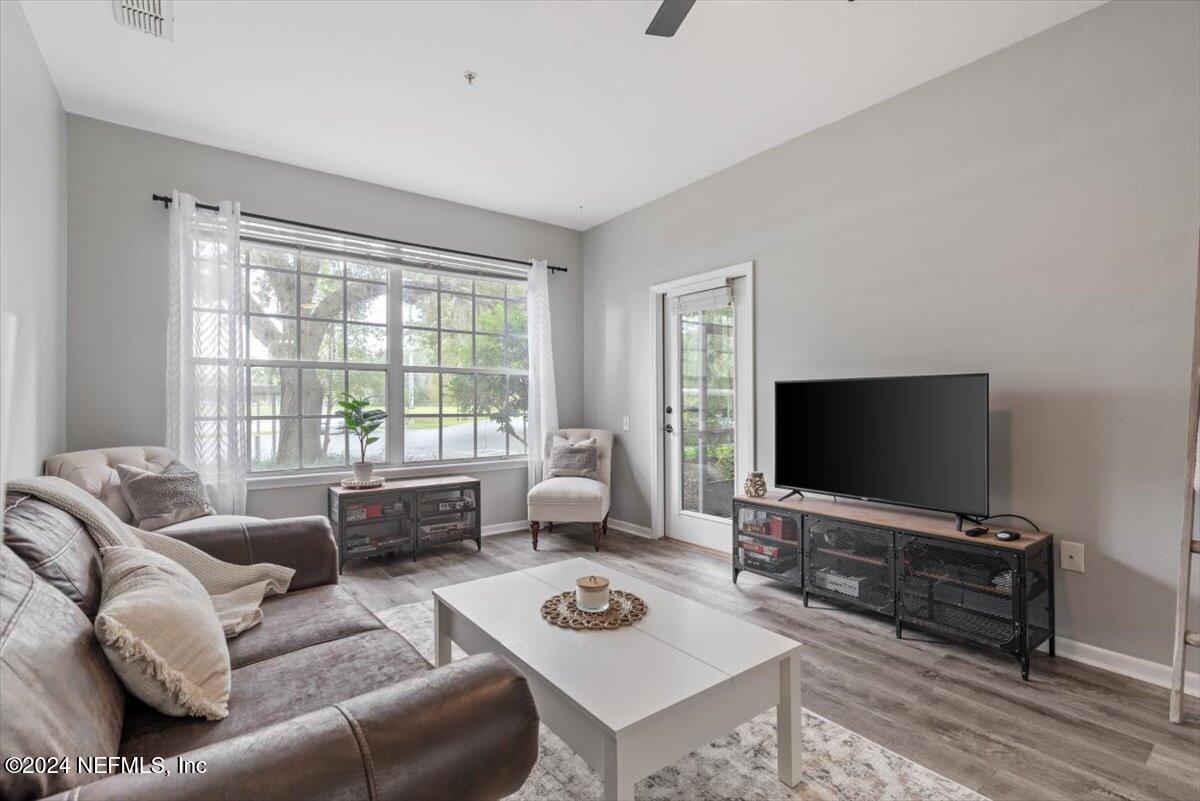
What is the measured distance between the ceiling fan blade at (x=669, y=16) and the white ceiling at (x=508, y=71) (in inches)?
24.5

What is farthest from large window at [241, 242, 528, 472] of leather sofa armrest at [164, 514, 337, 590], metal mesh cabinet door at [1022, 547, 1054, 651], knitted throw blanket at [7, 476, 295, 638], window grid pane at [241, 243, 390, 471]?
metal mesh cabinet door at [1022, 547, 1054, 651]

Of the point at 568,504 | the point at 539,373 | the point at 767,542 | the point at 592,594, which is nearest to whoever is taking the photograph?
the point at 592,594

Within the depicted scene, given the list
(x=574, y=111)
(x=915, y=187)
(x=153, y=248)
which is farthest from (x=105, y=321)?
(x=915, y=187)

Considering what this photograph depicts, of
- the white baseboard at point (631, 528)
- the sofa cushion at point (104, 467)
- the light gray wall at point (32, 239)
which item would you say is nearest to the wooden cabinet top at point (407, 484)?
the sofa cushion at point (104, 467)

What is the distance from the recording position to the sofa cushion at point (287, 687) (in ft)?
3.75

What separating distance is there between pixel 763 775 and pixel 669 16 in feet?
7.89

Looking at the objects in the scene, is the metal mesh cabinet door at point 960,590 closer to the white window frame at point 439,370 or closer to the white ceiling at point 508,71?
the white ceiling at point 508,71

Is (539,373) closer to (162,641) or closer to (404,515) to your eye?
(404,515)

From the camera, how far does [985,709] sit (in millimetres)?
2055

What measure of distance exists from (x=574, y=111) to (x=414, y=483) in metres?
2.77

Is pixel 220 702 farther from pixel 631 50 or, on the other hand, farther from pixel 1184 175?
pixel 1184 175

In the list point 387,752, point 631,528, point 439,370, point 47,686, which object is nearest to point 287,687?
point 47,686

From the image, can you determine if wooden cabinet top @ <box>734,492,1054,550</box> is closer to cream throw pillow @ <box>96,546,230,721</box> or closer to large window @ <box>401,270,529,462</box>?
large window @ <box>401,270,529,462</box>

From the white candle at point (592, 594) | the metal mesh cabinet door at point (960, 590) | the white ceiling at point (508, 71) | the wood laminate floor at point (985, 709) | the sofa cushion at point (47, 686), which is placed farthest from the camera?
the white ceiling at point (508, 71)
